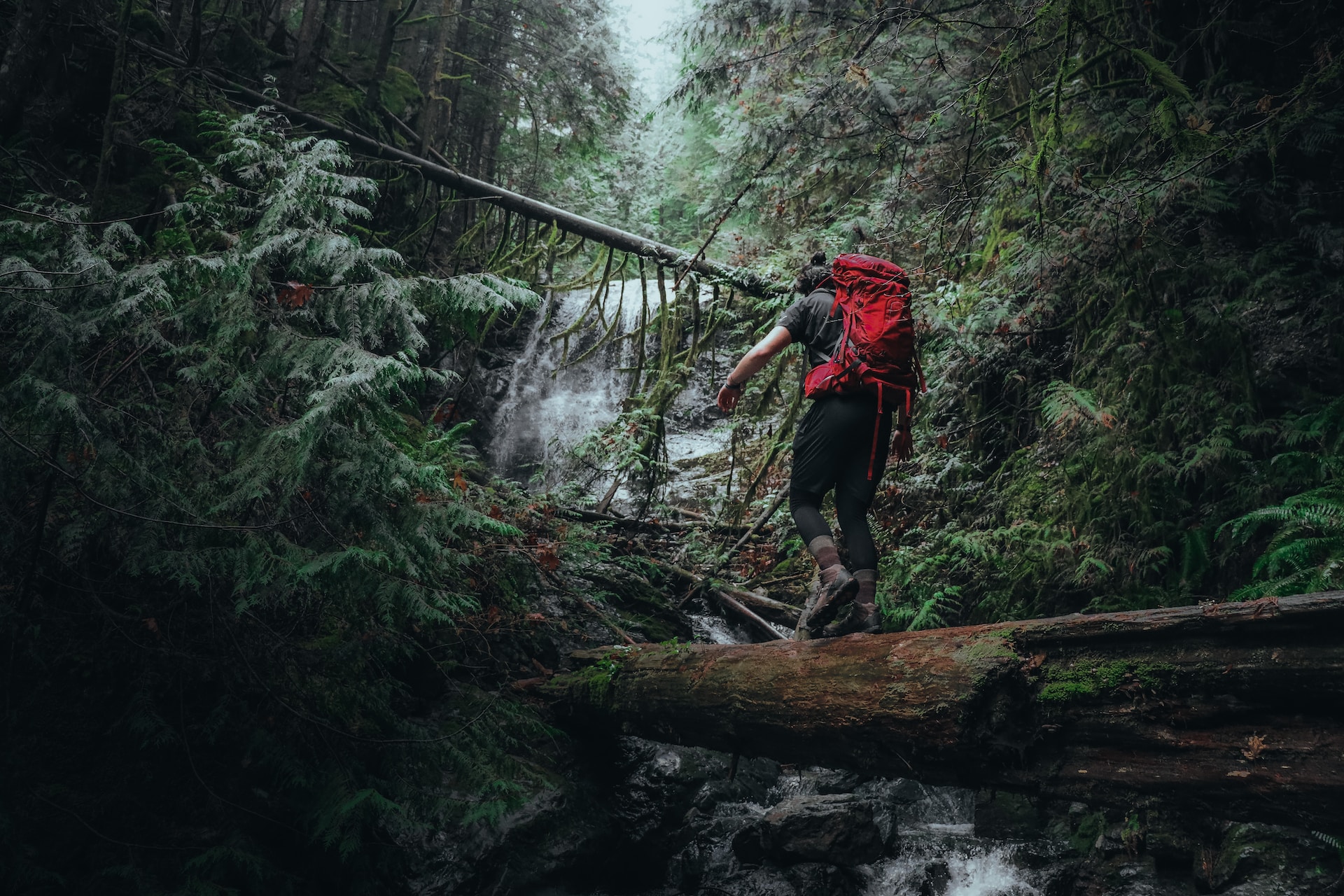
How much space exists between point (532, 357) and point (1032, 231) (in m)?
11.6

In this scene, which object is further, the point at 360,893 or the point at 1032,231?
the point at 1032,231

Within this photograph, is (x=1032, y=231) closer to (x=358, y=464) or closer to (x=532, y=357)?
(x=358, y=464)

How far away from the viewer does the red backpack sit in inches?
164

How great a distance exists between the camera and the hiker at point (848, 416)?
13.5ft

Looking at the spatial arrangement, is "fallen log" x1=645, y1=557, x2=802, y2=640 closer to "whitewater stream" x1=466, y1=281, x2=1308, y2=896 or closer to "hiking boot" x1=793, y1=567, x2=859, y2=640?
"whitewater stream" x1=466, y1=281, x2=1308, y2=896

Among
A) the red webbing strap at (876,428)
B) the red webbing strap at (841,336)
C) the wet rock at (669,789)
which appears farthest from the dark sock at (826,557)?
the wet rock at (669,789)

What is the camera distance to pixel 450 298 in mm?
4219

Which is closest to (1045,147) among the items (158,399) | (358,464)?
(358,464)

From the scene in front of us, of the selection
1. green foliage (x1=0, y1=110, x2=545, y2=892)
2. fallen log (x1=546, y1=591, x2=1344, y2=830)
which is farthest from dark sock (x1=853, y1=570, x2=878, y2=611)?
green foliage (x1=0, y1=110, x2=545, y2=892)

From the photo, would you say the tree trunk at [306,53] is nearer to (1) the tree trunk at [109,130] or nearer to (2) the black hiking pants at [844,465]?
(1) the tree trunk at [109,130]

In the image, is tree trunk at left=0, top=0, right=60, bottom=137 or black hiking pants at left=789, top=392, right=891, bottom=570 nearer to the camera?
black hiking pants at left=789, top=392, right=891, bottom=570

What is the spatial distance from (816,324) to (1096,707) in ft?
8.39

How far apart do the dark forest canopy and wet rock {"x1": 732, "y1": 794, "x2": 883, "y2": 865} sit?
5.41ft

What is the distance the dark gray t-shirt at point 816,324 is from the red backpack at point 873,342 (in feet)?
0.24
